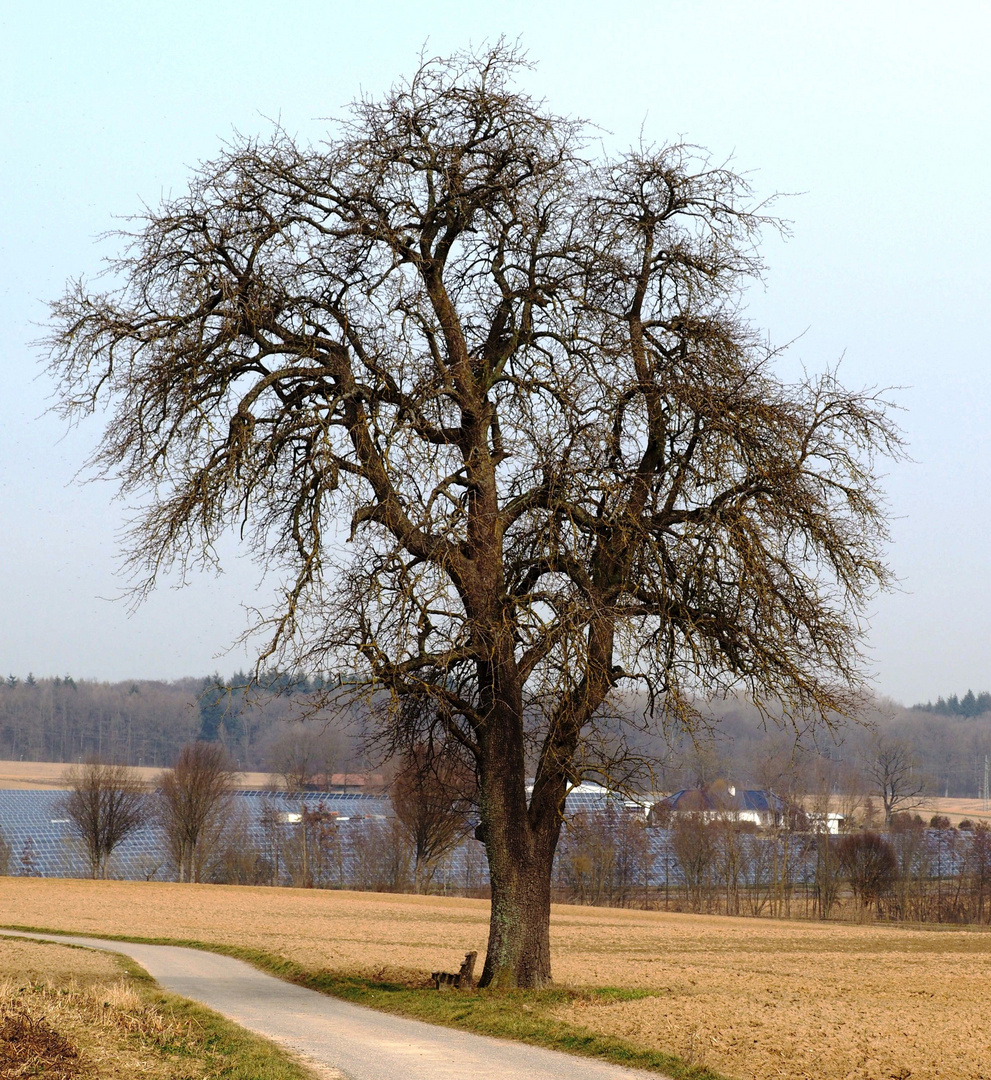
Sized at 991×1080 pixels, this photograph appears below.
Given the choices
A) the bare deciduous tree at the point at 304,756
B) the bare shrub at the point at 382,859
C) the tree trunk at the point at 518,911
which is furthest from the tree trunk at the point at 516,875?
the bare deciduous tree at the point at 304,756

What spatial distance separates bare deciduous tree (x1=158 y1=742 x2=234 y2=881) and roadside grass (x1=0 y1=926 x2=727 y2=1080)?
54496 mm

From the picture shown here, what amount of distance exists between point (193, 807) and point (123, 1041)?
63.9m

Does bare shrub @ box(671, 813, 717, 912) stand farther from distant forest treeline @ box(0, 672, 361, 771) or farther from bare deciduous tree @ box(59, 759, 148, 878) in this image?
distant forest treeline @ box(0, 672, 361, 771)

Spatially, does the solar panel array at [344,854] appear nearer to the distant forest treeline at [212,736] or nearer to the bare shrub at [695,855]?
the bare shrub at [695,855]

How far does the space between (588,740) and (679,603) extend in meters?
2.08

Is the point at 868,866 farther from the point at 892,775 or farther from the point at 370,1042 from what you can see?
the point at 370,1042

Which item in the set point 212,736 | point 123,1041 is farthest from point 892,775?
point 123,1041

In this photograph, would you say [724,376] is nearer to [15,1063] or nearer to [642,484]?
[642,484]

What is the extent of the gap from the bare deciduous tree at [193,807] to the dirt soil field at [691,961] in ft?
48.8

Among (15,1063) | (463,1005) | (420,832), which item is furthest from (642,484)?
(420,832)

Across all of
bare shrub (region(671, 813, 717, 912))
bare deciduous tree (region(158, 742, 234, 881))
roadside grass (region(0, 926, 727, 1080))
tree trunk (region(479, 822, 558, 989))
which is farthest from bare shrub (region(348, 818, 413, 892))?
tree trunk (region(479, 822, 558, 989))

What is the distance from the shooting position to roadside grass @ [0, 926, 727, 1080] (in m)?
10.7

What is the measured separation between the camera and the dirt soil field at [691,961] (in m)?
10.9

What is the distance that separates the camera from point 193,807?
71.2 metres
